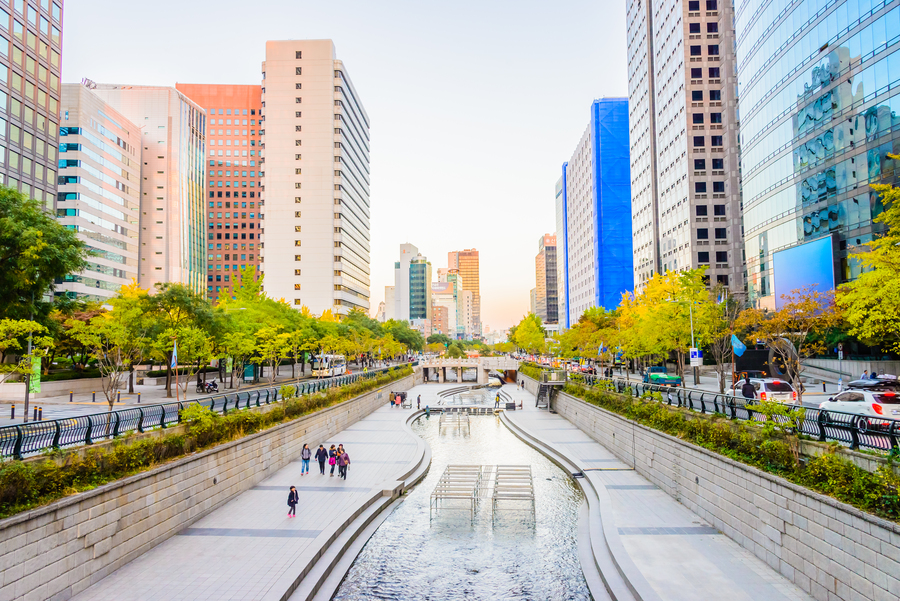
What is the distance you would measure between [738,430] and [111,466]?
63.7ft

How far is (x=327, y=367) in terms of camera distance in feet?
259

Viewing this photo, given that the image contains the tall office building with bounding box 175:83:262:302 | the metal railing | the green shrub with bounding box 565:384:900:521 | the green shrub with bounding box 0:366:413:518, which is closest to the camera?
the green shrub with bounding box 565:384:900:521

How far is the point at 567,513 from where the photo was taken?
72.9 feet

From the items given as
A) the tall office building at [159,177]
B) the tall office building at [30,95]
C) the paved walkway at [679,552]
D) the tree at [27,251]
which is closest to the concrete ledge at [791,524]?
the paved walkway at [679,552]

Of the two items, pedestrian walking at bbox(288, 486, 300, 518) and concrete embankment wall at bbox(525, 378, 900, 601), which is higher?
concrete embankment wall at bbox(525, 378, 900, 601)

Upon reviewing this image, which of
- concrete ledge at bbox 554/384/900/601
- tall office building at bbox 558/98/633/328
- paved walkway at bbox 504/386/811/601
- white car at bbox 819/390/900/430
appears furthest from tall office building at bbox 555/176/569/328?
concrete ledge at bbox 554/384/900/601

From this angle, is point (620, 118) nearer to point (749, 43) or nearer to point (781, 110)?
point (749, 43)

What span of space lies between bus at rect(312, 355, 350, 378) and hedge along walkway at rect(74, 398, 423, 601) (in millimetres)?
39948

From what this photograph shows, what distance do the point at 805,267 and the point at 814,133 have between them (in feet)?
39.0

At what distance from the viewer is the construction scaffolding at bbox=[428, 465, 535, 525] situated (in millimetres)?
22078

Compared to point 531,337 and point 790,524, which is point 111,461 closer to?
point 790,524

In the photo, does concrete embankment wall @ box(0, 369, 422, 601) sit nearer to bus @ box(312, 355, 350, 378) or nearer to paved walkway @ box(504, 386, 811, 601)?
paved walkway @ box(504, 386, 811, 601)

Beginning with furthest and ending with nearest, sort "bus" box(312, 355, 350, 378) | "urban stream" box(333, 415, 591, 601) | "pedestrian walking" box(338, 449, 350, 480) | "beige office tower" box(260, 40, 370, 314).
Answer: "beige office tower" box(260, 40, 370, 314) → "bus" box(312, 355, 350, 378) → "pedestrian walking" box(338, 449, 350, 480) → "urban stream" box(333, 415, 591, 601)

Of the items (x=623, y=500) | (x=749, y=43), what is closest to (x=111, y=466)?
(x=623, y=500)
